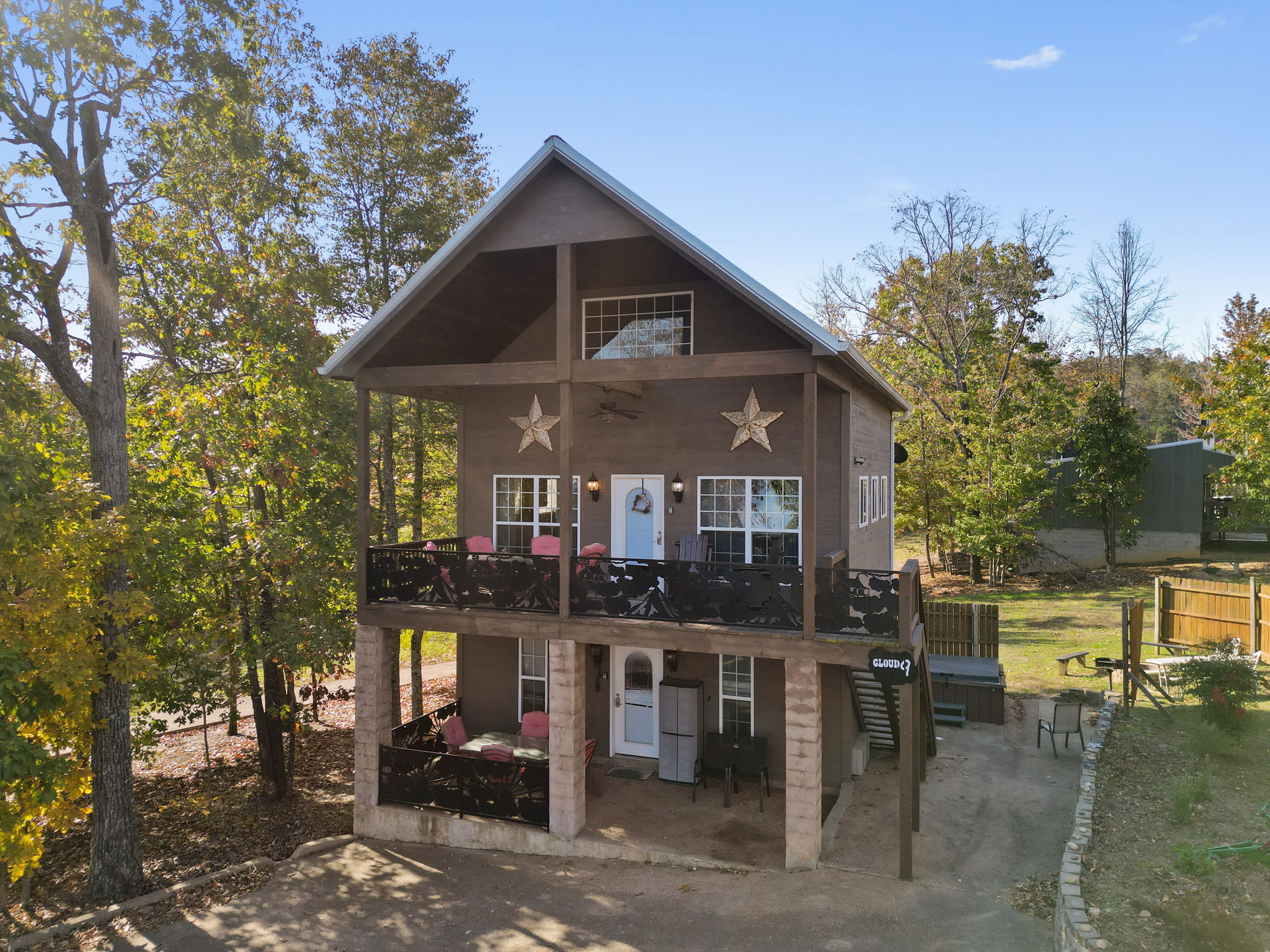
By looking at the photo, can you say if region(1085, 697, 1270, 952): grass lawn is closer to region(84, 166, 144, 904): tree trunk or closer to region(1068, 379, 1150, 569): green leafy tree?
region(84, 166, 144, 904): tree trunk

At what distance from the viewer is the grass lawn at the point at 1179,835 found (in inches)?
287

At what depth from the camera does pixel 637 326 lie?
14.0 meters

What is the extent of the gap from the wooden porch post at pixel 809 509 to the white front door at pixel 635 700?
4198 mm

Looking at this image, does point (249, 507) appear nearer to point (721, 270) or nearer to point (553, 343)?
point (553, 343)

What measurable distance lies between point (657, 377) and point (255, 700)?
36.1ft


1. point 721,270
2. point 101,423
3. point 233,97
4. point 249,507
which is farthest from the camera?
point 249,507

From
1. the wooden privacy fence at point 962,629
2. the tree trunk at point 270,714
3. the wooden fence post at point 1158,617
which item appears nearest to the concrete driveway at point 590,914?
the tree trunk at point 270,714

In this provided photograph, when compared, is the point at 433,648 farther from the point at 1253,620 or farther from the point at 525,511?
the point at 1253,620

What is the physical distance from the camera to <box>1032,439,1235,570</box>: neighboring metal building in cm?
3278

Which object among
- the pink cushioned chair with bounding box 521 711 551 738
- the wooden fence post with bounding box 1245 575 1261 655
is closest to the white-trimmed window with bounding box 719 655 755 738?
the pink cushioned chair with bounding box 521 711 551 738

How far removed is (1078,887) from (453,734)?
9.39 meters

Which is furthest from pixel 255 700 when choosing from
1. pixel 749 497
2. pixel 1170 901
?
pixel 1170 901

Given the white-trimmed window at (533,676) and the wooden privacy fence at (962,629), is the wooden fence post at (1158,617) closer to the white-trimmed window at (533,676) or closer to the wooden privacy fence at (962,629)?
the wooden privacy fence at (962,629)

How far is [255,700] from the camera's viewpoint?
16016 mm
